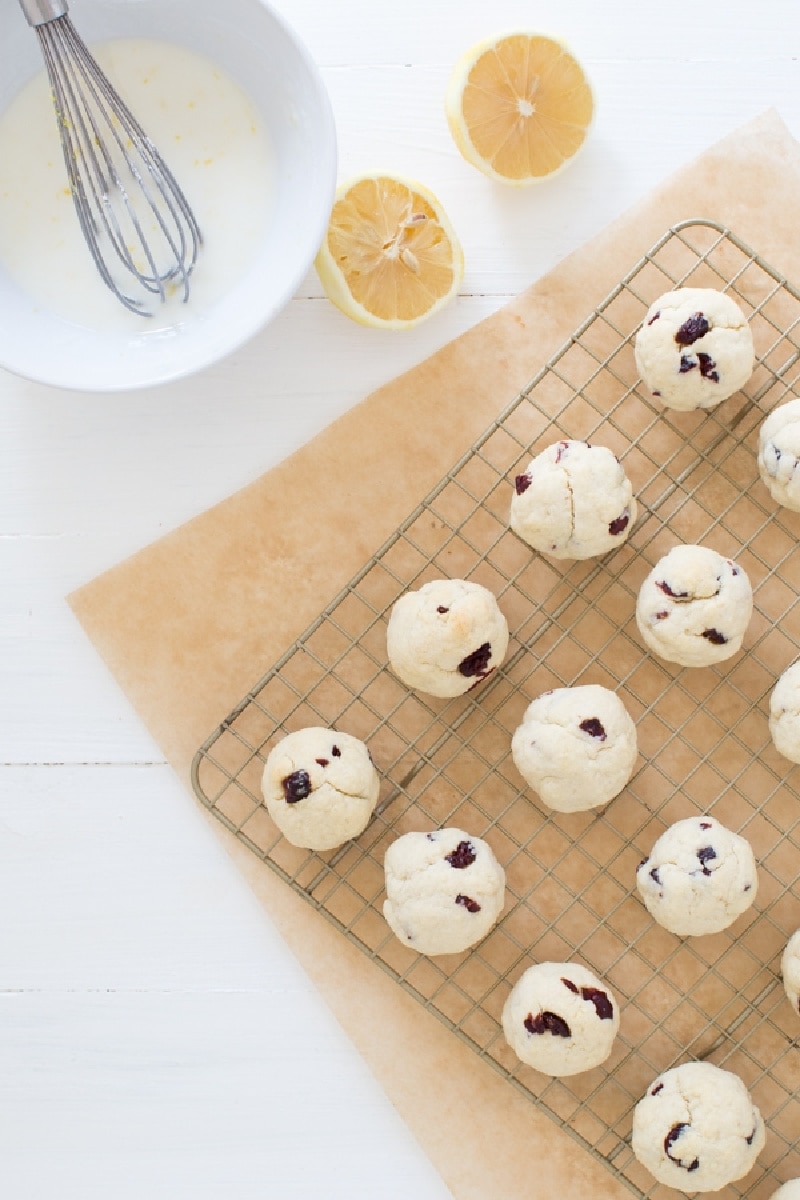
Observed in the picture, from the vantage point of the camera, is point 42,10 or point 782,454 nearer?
point 42,10

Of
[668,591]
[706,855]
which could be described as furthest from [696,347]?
[706,855]

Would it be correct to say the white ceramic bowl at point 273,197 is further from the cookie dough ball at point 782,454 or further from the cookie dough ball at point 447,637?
the cookie dough ball at point 782,454

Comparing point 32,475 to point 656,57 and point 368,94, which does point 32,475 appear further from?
point 656,57

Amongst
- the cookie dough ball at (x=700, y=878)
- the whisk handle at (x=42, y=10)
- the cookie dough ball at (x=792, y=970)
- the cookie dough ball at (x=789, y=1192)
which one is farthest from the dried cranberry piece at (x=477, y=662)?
the whisk handle at (x=42, y=10)

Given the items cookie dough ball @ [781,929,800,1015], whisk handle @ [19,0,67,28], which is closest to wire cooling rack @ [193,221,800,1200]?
cookie dough ball @ [781,929,800,1015]

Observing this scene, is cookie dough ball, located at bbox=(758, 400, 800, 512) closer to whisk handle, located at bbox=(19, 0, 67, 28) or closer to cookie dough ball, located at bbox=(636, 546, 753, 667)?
cookie dough ball, located at bbox=(636, 546, 753, 667)

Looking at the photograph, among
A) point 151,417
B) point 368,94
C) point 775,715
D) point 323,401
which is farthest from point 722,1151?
point 368,94

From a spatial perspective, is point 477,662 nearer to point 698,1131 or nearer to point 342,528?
point 342,528
